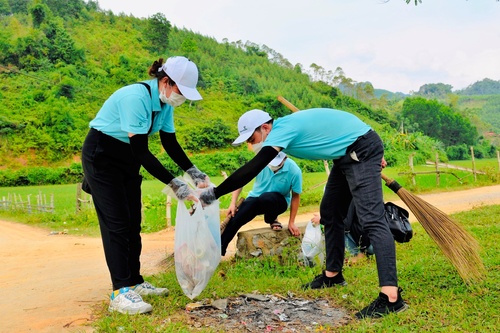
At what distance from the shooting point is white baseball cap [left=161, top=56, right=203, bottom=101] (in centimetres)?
298

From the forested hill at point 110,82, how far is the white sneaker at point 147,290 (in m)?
23.0

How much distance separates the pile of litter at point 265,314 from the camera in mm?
2814

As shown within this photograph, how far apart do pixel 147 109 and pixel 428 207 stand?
211 centimetres

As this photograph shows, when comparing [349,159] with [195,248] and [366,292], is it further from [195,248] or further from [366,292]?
[195,248]

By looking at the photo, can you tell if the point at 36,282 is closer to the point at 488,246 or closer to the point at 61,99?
the point at 488,246

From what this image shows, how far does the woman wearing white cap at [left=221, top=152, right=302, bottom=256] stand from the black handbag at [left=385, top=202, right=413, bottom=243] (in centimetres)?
114

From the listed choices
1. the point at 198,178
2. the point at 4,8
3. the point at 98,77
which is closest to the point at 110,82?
the point at 98,77

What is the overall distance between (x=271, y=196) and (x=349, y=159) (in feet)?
5.34

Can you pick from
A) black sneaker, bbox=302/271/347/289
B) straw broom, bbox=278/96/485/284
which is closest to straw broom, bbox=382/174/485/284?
straw broom, bbox=278/96/485/284

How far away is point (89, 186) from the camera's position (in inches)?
127

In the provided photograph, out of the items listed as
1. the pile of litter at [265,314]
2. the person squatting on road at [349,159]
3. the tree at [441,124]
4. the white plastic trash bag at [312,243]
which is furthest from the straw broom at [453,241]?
the tree at [441,124]

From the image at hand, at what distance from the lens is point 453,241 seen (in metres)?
3.38

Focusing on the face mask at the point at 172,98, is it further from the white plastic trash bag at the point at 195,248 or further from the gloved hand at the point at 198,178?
the white plastic trash bag at the point at 195,248

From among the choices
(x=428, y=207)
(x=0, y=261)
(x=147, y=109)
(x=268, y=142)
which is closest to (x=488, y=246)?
(x=428, y=207)
